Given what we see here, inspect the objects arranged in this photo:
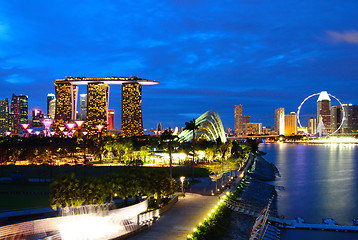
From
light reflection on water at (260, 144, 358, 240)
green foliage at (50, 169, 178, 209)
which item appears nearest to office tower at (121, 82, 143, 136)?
light reflection on water at (260, 144, 358, 240)

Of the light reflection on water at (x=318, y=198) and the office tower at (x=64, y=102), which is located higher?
the office tower at (x=64, y=102)

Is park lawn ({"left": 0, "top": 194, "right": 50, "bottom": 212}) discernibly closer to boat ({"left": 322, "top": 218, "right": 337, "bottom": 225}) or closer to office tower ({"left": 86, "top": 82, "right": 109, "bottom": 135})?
boat ({"left": 322, "top": 218, "right": 337, "bottom": 225})

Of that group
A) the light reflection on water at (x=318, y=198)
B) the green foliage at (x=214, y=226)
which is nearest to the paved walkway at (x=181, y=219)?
Answer: the green foliage at (x=214, y=226)

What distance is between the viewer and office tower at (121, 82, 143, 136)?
175 meters

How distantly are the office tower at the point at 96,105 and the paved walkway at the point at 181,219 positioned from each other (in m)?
151

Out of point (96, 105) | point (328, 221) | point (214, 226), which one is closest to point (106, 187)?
point (214, 226)

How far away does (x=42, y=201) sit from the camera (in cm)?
2861

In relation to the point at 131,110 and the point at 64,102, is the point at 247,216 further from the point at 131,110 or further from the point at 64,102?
the point at 64,102

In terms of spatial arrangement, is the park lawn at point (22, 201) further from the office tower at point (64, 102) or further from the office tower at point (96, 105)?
the office tower at point (64, 102)

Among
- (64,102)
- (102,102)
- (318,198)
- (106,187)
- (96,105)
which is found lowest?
(318,198)

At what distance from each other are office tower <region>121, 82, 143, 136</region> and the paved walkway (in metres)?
144

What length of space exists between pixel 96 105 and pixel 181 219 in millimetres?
160817

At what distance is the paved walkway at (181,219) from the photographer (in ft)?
69.8

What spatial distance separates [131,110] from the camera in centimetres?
17625
